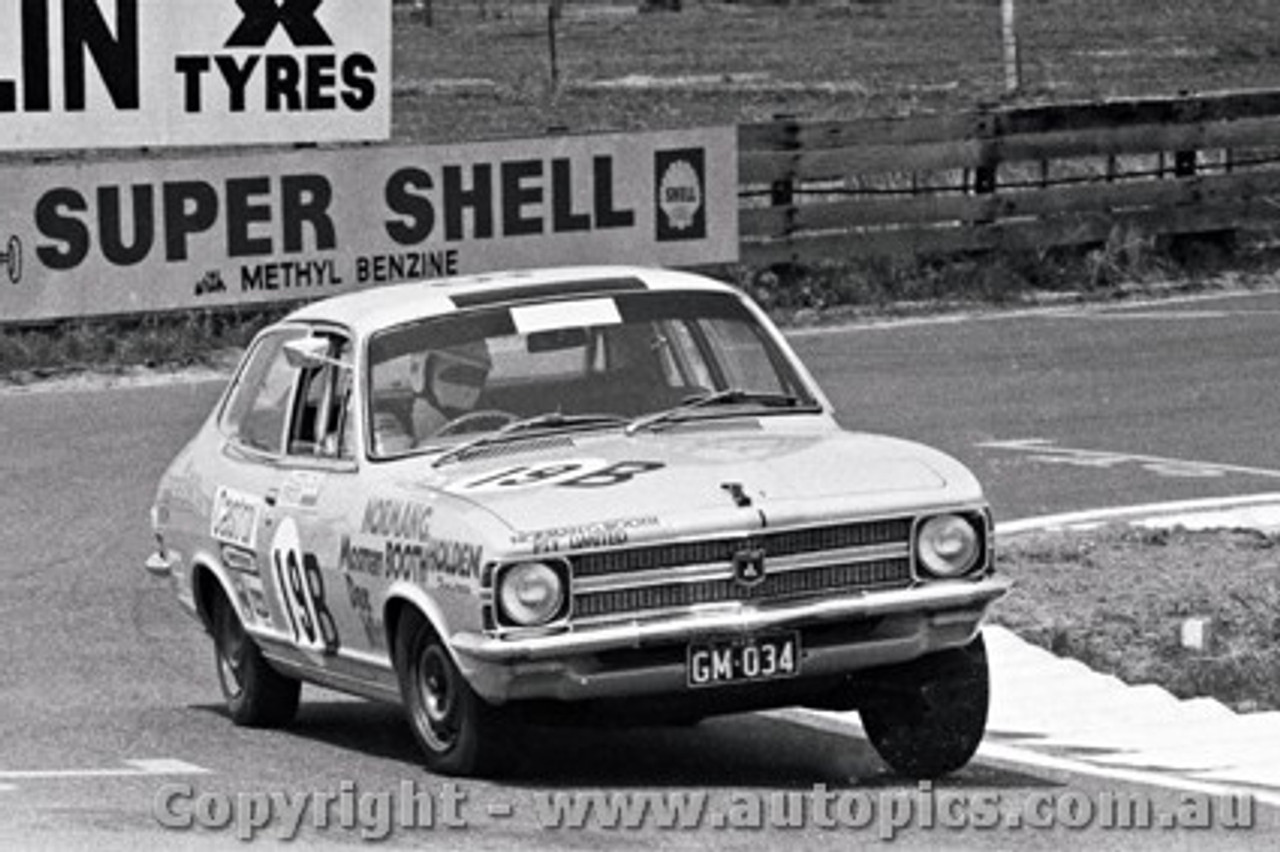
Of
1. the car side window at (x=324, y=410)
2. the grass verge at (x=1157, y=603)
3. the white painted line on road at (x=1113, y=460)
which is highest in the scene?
the car side window at (x=324, y=410)

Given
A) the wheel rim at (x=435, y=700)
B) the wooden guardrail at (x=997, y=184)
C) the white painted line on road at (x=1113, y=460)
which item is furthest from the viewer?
the wooden guardrail at (x=997, y=184)

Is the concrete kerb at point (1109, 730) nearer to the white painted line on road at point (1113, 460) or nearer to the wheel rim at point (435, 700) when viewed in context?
the wheel rim at point (435, 700)

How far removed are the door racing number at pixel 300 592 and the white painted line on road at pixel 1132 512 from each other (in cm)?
587

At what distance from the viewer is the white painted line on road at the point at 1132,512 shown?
1681 cm

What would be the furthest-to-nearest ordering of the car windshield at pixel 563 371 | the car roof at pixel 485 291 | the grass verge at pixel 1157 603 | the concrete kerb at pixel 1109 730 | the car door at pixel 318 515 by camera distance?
the grass verge at pixel 1157 603 → the car roof at pixel 485 291 → the car windshield at pixel 563 371 → the car door at pixel 318 515 → the concrete kerb at pixel 1109 730

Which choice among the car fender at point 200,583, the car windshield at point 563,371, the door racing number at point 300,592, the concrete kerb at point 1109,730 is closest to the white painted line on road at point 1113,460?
the concrete kerb at point 1109,730

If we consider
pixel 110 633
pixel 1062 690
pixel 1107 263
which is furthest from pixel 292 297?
pixel 1062 690

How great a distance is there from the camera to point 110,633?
1438cm

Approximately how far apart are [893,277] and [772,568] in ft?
60.0

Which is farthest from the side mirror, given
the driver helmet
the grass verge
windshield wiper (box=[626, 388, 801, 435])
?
the grass verge

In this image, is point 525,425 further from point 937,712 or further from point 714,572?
point 937,712

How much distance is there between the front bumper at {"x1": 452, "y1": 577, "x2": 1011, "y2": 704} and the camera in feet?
32.4

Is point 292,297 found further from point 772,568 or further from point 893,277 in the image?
point 772,568

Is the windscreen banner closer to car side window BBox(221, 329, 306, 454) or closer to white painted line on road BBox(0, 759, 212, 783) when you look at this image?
car side window BBox(221, 329, 306, 454)
